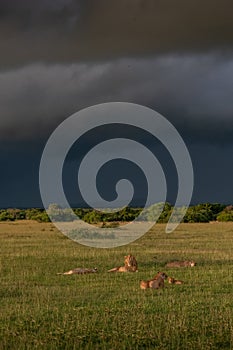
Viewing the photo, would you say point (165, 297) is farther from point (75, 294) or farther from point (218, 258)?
point (218, 258)

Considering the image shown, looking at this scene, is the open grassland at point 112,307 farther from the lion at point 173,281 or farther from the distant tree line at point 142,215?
the distant tree line at point 142,215

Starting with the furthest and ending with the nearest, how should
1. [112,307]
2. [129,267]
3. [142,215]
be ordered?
1. [142,215]
2. [129,267]
3. [112,307]

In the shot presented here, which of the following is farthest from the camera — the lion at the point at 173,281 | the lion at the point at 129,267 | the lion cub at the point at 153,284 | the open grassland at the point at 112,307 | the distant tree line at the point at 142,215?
the distant tree line at the point at 142,215

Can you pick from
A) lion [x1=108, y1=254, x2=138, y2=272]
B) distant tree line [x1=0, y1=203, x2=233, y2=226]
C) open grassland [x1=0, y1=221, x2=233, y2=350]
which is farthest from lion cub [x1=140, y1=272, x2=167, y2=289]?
distant tree line [x1=0, y1=203, x2=233, y2=226]

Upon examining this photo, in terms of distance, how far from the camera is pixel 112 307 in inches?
540

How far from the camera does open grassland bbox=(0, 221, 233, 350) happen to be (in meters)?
10.7

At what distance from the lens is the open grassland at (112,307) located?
35.1 ft

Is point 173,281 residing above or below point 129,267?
below

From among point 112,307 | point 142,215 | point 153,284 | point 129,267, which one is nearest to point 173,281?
point 153,284

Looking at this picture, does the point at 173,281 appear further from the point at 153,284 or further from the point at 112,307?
the point at 112,307

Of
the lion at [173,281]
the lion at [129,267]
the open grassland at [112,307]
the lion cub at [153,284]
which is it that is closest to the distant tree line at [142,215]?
the open grassland at [112,307]

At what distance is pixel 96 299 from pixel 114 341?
4.35m

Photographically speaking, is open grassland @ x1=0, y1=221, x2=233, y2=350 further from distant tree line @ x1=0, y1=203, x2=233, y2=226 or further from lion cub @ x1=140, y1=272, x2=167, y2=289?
distant tree line @ x1=0, y1=203, x2=233, y2=226

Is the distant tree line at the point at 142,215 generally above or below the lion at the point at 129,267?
above
